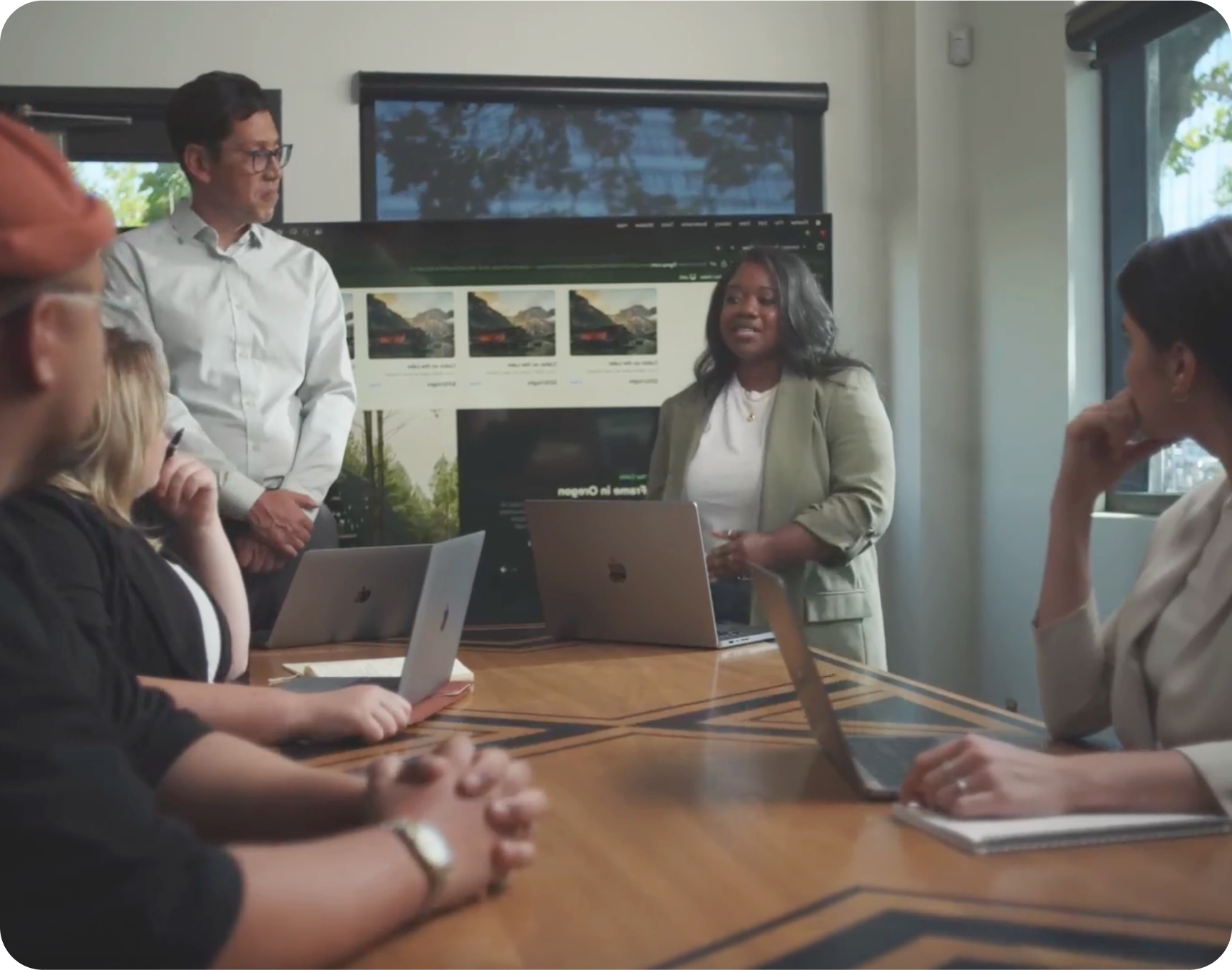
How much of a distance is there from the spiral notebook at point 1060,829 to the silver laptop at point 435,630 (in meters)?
0.66

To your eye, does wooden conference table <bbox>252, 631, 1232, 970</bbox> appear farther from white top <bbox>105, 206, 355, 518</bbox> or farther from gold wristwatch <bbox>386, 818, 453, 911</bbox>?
white top <bbox>105, 206, 355, 518</bbox>

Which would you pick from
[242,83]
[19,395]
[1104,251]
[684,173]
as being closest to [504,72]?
[684,173]

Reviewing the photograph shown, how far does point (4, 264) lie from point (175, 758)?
1.68 feet

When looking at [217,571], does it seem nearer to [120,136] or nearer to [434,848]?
[434,848]

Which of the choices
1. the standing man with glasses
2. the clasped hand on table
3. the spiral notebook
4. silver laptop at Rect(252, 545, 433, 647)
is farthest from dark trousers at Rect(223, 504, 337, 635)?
the spiral notebook

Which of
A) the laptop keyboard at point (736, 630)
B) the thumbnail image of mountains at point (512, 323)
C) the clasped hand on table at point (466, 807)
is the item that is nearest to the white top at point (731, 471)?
the laptop keyboard at point (736, 630)

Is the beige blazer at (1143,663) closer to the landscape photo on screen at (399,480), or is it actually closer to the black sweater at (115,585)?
the black sweater at (115,585)

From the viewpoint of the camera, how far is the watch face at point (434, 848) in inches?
32.4

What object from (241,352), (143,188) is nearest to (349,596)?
(241,352)

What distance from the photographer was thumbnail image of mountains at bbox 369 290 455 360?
3.55 metres

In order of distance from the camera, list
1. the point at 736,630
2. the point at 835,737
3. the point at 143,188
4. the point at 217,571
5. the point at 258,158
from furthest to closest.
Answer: the point at 143,188
the point at 258,158
the point at 736,630
the point at 217,571
the point at 835,737

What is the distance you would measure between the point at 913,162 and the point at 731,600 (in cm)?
185

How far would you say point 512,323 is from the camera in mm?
3602

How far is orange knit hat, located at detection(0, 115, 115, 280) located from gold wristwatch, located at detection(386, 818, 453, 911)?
16.4 inches
